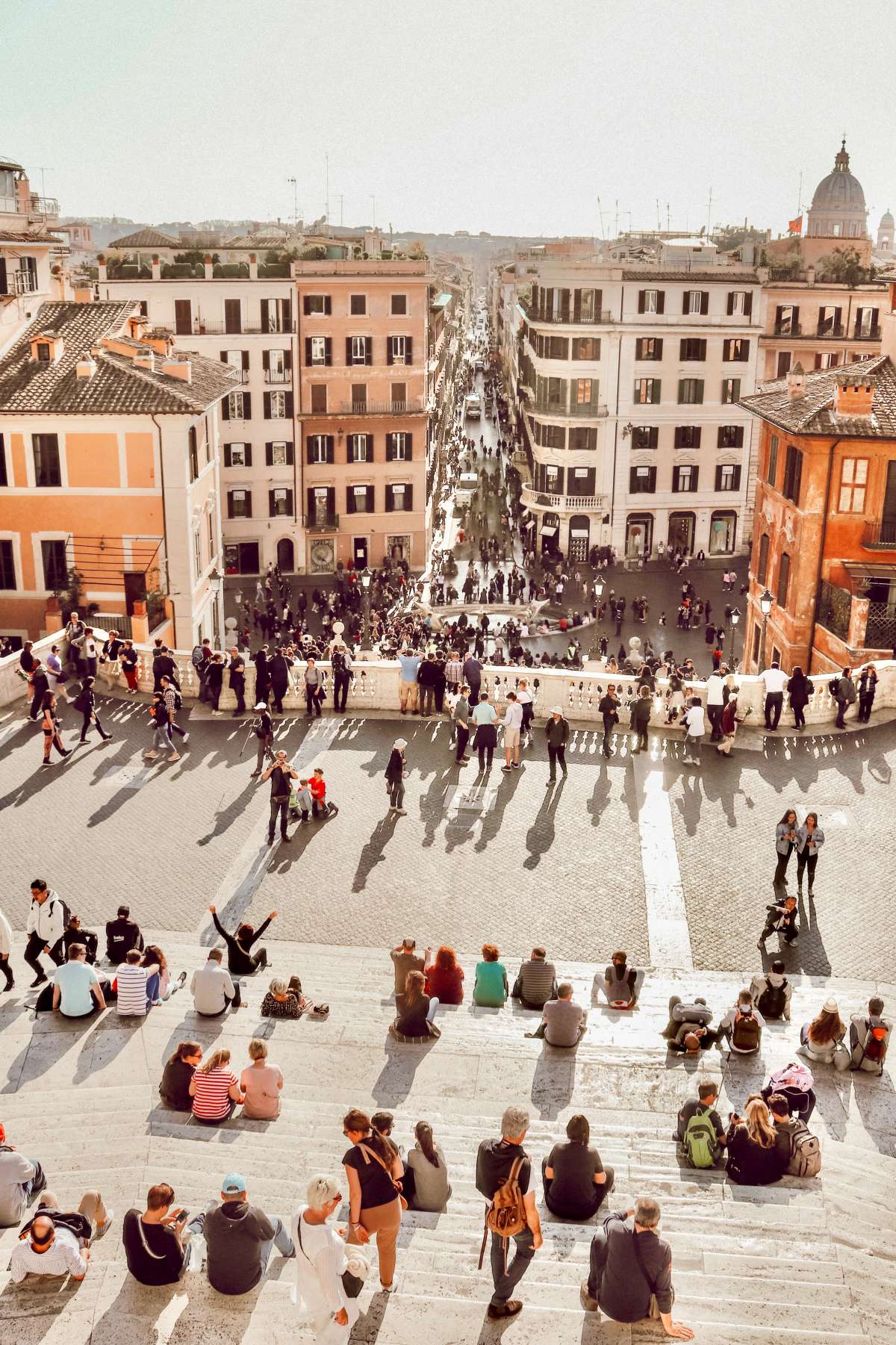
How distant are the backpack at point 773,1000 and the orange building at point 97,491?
74.0ft

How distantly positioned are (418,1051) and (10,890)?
284 inches

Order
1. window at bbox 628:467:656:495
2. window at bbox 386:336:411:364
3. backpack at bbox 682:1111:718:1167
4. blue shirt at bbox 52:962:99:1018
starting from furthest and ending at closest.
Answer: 1. window at bbox 628:467:656:495
2. window at bbox 386:336:411:364
3. blue shirt at bbox 52:962:99:1018
4. backpack at bbox 682:1111:718:1167

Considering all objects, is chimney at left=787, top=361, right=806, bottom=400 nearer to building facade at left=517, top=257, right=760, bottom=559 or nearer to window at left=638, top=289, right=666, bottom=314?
building facade at left=517, top=257, right=760, bottom=559

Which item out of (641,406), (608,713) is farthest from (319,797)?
(641,406)

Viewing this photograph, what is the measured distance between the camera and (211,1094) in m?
12.0

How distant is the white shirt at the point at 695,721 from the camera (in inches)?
965

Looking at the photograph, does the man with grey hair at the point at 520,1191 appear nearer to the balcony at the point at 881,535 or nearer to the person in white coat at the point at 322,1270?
the person in white coat at the point at 322,1270

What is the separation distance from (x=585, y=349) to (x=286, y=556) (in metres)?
16.8

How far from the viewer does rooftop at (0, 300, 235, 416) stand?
114 feet

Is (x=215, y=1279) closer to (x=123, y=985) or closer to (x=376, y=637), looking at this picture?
(x=123, y=985)

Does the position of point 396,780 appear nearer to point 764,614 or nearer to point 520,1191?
point 520,1191

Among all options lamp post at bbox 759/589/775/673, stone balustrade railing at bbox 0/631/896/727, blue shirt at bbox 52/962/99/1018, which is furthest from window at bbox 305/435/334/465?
blue shirt at bbox 52/962/99/1018

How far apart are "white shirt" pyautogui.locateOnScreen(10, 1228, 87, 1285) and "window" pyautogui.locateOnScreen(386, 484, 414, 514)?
176ft

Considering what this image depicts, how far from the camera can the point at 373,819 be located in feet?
71.1
